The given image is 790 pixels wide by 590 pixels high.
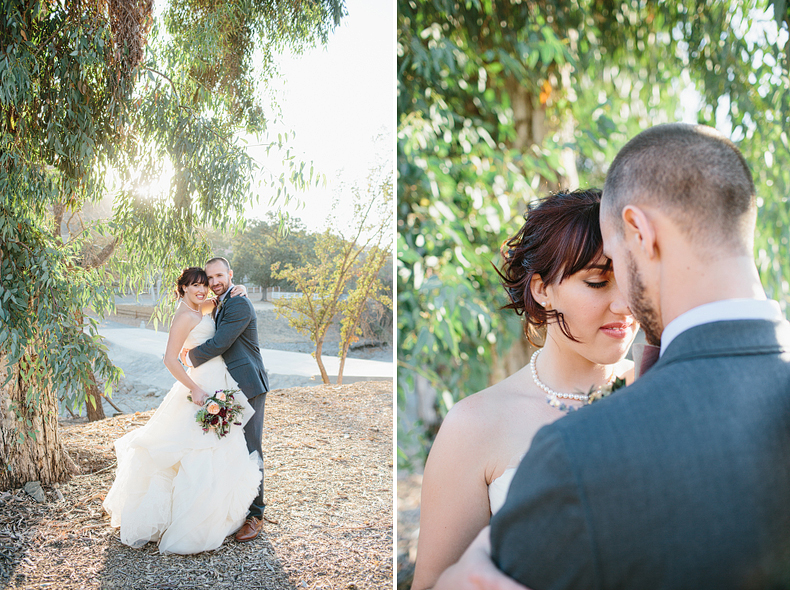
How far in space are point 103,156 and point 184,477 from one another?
1.05 meters

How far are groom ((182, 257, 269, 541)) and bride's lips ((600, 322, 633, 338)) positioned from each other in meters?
1.11

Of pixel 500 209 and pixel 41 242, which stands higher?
pixel 500 209

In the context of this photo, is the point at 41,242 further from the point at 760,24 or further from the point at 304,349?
the point at 760,24

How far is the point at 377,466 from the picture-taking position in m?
1.85

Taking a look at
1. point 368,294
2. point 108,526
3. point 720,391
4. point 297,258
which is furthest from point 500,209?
point 108,526

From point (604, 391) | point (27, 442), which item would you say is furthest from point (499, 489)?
point (27, 442)

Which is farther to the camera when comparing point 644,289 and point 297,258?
point 297,258

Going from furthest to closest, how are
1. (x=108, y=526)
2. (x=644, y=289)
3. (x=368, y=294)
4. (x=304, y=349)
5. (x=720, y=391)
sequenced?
(x=368, y=294) < (x=304, y=349) < (x=108, y=526) < (x=644, y=289) < (x=720, y=391)

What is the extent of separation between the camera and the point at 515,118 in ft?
7.59

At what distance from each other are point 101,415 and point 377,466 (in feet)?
3.04

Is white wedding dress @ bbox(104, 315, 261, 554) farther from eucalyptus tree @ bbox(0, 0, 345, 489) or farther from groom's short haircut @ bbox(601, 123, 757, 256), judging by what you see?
groom's short haircut @ bbox(601, 123, 757, 256)

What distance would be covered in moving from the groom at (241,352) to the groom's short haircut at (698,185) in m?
1.30

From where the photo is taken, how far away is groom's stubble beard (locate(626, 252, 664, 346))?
0.68 meters

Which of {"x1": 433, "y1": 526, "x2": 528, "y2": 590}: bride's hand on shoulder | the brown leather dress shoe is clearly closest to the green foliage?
the brown leather dress shoe
